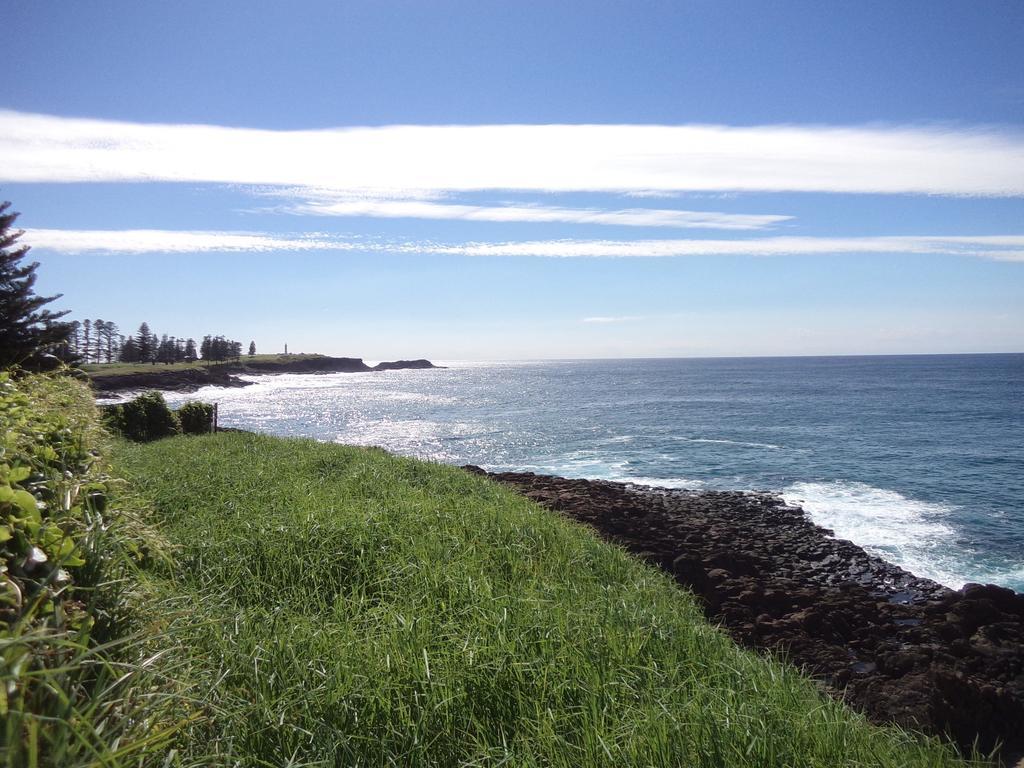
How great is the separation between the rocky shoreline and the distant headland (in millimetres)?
14622

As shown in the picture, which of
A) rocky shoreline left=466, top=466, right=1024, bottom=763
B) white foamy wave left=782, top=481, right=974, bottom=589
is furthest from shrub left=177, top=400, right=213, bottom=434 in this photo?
white foamy wave left=782, top=481, right=974, bottom=589

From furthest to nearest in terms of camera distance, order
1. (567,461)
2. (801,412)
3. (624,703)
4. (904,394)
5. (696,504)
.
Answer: (904,394)
(801,412)
(567,461)
(696,504)
(624,703)

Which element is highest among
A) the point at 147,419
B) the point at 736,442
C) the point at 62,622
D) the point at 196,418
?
the point at 62,622

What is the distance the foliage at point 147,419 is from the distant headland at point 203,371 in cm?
184

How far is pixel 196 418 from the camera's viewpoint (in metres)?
23.4

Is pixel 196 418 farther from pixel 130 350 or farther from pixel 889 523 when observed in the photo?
pixel 130 350

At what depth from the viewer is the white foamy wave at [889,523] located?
16172mm

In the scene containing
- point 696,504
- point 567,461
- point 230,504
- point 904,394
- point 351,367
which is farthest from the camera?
point 351,367

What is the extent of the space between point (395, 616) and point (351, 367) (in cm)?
19509

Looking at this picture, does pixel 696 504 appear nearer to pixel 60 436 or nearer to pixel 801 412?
pixel 60 436

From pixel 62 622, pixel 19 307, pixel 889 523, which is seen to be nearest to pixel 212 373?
pixel 19 307

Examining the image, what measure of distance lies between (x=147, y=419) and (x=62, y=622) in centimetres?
2200

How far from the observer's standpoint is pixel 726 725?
386 centimetres

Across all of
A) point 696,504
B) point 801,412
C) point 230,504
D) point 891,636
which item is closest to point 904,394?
point 801,412
